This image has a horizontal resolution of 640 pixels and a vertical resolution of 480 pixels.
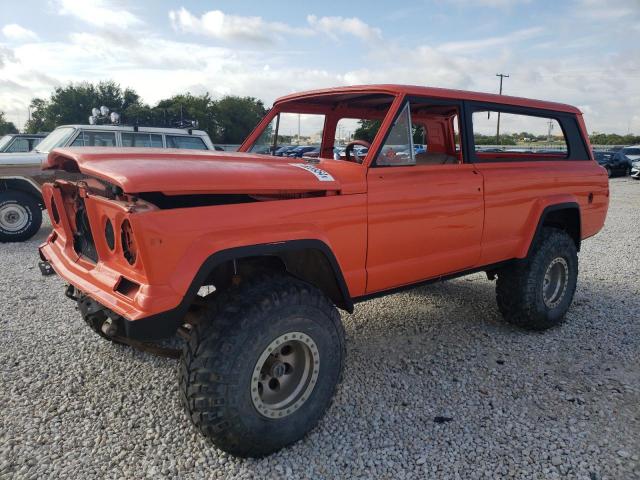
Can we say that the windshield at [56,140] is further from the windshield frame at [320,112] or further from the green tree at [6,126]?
the green tree at [6,126]

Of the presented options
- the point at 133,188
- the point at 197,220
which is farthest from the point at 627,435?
the point at 133,188

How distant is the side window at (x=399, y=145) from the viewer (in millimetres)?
2975

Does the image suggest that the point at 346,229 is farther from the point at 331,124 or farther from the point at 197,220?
the point at 331,124

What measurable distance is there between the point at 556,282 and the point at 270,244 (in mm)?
3067

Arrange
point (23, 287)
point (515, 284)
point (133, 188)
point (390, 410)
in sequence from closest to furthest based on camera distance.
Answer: point (133, 188) < point (390, 410) < point (515, 284) < point (23, 287)

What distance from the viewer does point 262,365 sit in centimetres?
241

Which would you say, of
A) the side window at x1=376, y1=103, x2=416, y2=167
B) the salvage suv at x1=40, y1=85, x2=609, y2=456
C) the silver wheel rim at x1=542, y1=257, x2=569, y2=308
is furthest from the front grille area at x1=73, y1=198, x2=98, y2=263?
the silver wheel rim at x1=542, y1=257, x2=569, y2=308

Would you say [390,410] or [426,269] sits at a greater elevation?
[426,269]

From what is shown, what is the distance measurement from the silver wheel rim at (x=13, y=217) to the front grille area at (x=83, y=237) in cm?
569

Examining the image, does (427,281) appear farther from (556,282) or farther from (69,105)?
(69,105)

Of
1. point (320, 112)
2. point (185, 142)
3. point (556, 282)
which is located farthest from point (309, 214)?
point (185, 142)

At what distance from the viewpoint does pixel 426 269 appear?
3244 mm

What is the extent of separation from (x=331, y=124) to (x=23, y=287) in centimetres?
379

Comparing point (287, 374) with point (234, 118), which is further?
point (234, 118)
